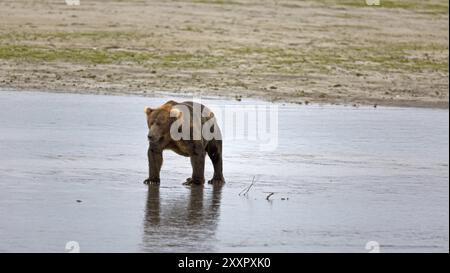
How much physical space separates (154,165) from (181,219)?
1934mm

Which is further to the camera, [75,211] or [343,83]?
[343,83]

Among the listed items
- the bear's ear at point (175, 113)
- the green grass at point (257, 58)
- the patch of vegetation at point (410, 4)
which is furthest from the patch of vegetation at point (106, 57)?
the bear's ear at point (175, 113)

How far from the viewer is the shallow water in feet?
34.7

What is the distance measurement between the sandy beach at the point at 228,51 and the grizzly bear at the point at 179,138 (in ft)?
29.8

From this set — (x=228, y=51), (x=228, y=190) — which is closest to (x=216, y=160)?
(x=228, y=190)

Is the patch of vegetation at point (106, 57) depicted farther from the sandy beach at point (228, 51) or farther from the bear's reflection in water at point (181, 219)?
the bear's reflection in water at point (181, 219)

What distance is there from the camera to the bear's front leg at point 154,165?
13.2 metres

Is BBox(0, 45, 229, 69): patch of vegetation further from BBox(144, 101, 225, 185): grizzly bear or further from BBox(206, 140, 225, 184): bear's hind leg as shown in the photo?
BBox(144, 101, 225, 185): grizzly bear

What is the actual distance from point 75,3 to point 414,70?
28.6 feet

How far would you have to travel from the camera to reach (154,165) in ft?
43.2
